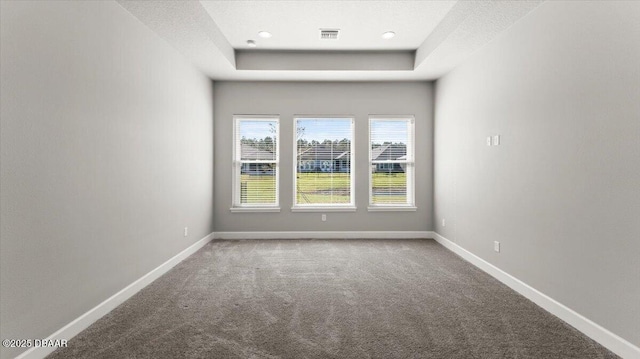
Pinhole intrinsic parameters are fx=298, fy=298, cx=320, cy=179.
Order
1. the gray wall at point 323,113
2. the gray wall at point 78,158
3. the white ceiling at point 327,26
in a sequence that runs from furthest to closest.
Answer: the gray wall at point 323,113
the white ceiling at point 327,26
the gray wall at point 78,158

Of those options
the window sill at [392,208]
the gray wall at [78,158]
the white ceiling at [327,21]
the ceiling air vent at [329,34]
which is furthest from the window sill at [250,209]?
the ceiling air vent at [329,34]

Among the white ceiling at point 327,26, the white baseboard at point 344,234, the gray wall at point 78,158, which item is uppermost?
the white ceiling at point 327,26

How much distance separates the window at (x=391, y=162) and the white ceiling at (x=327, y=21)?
1399mm

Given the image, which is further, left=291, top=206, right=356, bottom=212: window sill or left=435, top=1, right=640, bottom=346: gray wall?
left=291, top=206, right=356, bottom=212: window sill

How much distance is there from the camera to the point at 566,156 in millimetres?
2438

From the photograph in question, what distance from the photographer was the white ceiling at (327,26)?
120 inches

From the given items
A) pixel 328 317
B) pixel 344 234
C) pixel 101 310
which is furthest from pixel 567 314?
pixel 101 310

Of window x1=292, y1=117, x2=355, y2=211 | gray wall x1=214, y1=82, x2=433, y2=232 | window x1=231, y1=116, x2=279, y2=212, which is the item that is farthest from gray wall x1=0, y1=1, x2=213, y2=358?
window x1=292, y1=117, x2=355, y2=211

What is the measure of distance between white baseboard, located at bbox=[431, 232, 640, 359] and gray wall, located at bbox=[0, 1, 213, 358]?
148 inches

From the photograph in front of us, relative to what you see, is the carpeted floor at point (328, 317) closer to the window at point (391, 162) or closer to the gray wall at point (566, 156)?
the gray wall at point (566, 156)

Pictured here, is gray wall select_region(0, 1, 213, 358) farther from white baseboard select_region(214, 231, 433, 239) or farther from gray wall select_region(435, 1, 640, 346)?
gray wall select_region(435, 1, 640, 346)

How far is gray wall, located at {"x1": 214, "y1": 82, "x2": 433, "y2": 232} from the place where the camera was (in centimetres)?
519

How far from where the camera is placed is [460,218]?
4.30 meters

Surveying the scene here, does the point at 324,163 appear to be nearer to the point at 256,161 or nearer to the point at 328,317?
the point at 256,161
